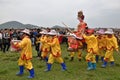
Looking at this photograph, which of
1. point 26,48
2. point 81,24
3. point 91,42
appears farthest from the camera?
point 81,24

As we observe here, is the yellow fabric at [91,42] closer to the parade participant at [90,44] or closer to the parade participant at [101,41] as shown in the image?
the parade participant at [90,44]

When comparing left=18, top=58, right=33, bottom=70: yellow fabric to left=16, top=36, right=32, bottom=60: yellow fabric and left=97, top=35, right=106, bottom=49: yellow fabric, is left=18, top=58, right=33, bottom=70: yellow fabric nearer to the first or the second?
left=16, top=36, right=32, bottom=60: yellow fabric

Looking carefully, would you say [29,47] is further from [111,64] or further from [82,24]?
[111,64]

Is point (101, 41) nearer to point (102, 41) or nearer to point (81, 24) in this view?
Result: point (102, 41)

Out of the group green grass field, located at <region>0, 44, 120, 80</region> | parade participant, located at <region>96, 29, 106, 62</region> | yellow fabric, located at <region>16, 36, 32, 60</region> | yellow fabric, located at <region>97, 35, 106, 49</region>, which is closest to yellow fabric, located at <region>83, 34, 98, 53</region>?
green grass field, located at <region>0, 44, 120, 80</region>

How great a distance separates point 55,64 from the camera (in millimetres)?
17922

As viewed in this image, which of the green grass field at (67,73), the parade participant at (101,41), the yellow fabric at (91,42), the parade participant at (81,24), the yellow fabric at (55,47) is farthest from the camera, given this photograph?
the parade participant at (101,41)

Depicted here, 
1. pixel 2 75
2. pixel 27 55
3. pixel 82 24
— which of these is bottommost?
pixel 2 75

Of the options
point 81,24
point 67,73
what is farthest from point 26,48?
point 81,24

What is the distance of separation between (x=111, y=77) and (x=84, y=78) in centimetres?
111

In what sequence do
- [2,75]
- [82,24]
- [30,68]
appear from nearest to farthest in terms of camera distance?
[30,68] < [2,75] < [82,24]

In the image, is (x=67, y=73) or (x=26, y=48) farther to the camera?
(x=67, y=73)

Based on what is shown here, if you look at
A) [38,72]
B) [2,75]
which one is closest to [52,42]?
[38,72]

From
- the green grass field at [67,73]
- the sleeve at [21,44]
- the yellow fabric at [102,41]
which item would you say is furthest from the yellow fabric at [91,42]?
the sleeve at [21,44]
